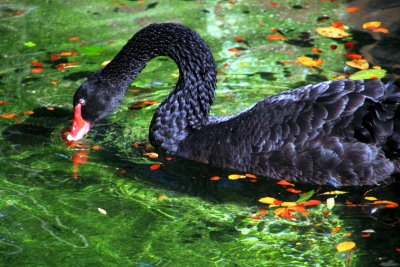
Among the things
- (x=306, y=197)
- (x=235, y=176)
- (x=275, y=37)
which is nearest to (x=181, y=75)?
(x=235, y=176)

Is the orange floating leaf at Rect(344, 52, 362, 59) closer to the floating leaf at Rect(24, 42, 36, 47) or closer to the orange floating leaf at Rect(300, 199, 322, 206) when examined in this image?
the orange floating leaf at Rect(300, 199, 322, 206)

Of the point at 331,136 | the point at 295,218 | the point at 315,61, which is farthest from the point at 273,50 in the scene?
the point at 295,218

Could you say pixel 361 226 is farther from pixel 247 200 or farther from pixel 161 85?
pixel 161 85

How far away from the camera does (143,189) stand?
4.85 meters

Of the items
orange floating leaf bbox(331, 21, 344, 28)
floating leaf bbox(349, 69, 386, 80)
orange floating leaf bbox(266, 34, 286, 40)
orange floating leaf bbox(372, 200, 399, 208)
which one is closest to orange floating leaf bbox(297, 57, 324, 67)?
floating leaf bbox(349, 69, 386, 80)

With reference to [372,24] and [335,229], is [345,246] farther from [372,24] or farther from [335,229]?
[372,24]

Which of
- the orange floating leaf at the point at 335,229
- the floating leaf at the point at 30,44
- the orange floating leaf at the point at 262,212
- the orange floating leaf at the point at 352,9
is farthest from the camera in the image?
the orange floating leaf at the point at 352,9

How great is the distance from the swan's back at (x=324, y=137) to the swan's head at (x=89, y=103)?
3.90 feet

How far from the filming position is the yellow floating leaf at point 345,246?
3.93 m

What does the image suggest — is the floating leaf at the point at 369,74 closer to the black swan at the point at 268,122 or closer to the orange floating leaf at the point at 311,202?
the black swan at the point at 268,122

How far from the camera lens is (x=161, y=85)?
703cm

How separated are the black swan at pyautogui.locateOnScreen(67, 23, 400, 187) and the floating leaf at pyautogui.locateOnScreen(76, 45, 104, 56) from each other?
7.84ft

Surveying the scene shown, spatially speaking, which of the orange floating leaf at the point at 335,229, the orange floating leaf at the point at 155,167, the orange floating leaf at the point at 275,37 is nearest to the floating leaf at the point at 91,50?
the orange floating leaf at the point at 275,37

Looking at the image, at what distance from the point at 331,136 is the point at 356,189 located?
0.46 meters
